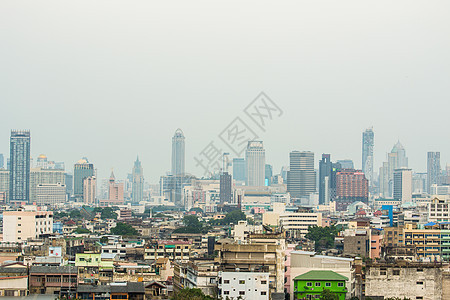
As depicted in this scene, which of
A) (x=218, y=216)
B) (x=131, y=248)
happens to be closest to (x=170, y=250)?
(x=131, y=248)

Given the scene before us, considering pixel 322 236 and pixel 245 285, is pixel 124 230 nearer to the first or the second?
pixel 322 236

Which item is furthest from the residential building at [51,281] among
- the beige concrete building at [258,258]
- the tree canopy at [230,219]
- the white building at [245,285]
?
the tree canopy at [230,219]

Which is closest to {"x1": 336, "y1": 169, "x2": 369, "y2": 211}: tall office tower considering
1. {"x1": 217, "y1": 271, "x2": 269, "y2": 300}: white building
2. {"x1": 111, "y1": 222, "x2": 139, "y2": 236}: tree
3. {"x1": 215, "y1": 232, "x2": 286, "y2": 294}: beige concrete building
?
{"x1": 111, "y1": 222, "x2": 139, "y2": 236}: tree

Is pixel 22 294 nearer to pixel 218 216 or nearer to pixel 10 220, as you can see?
pixel 10 220

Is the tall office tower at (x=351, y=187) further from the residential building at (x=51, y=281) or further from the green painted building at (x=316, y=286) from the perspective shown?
the residential building at (x=51, y=281)

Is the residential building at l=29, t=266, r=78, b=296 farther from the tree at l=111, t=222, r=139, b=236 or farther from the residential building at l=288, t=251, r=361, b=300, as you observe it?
the tree at l=111, t=222, r=139, b=236


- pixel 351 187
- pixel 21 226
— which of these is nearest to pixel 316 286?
pixel 21 226
